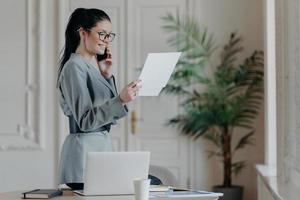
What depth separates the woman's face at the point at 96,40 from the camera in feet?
10.2

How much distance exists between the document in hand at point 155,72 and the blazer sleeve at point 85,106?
0.48ft

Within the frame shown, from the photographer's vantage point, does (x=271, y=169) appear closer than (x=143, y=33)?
Yes

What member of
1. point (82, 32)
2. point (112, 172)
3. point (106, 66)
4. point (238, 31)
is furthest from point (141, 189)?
point (238, 31)

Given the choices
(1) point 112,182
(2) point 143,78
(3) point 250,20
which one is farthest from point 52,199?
(3) point 250,20

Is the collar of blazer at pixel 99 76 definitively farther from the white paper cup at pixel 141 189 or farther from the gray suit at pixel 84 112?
the white paper cup at pixel 141 189

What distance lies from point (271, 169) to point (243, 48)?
1.55 m

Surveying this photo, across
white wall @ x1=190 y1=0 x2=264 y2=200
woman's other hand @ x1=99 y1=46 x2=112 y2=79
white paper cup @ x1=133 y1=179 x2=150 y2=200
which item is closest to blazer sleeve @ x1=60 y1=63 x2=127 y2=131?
woman's other hand @ x1=99 y1=46 x2=112 y2=79

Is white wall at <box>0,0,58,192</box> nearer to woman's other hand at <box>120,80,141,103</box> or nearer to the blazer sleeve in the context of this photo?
the blazer sleeve

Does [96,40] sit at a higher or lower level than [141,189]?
higher

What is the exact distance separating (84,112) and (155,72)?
1.29 feet

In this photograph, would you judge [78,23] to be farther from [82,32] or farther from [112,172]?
[112,172]

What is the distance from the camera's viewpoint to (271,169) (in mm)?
4992

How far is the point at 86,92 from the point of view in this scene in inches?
118

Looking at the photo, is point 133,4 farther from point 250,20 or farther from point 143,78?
point 143,78
